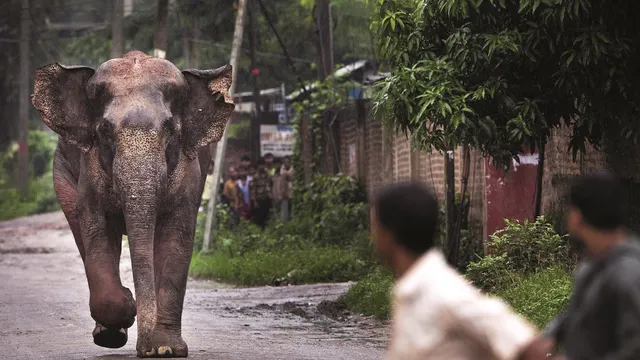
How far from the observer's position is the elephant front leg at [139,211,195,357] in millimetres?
9523

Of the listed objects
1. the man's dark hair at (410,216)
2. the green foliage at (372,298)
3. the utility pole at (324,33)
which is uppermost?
the utility pole at (324,33)

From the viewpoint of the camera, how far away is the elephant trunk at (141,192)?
9.34 metres

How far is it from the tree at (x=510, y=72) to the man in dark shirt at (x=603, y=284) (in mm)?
6576

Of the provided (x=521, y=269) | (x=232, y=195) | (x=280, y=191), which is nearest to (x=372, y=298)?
(x=521, y=269)

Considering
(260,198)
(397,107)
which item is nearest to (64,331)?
(397,107)

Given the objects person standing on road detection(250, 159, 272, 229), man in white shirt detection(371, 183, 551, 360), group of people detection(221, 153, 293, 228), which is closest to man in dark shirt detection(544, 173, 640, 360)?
man in white shirt detection(371, 183, 551, 360)

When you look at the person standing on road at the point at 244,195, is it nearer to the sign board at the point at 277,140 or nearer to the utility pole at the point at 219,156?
the sign board at the point at 277,140

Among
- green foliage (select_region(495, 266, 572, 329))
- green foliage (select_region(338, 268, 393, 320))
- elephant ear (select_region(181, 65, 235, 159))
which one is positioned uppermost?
elephant ear (select_region(181, 65, 235, 159))

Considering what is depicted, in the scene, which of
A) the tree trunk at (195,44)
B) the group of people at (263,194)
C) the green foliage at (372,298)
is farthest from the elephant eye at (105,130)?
the tree trunk at (195,44)

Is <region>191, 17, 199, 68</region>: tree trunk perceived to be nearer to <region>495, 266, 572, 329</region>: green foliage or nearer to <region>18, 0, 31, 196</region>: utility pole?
<region>18, 0, 31, 196</region>: utility pole

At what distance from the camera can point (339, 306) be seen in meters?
14.4

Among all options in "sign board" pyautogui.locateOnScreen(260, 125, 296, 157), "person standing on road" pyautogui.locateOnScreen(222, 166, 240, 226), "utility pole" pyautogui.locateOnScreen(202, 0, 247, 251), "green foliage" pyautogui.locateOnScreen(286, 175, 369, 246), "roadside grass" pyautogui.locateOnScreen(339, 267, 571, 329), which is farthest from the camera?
"sign board" pyautogui.locateOnScreen(260, 125, 296, 157)

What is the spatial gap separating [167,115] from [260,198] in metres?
17.8

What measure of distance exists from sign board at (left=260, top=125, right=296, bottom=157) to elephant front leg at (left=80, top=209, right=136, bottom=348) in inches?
784
